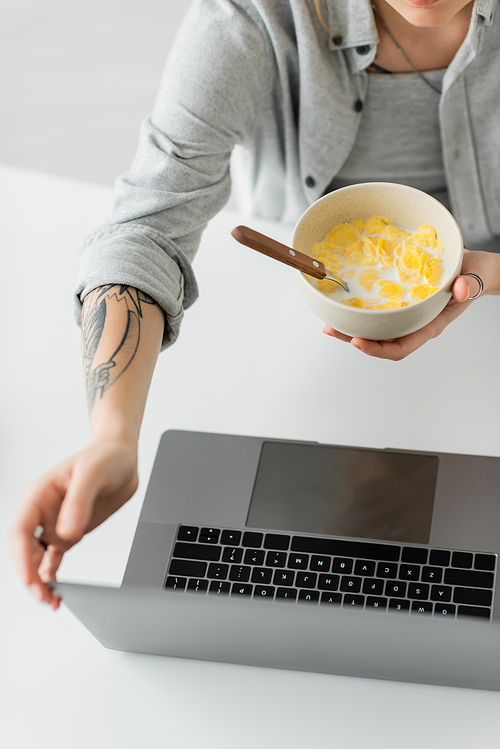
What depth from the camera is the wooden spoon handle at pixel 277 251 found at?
583 millimetres

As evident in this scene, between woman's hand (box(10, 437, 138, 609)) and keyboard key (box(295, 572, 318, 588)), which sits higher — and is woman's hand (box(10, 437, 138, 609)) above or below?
above

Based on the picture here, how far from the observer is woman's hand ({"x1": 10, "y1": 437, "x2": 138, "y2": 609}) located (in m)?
0.47

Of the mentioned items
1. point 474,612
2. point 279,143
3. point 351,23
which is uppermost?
point 351,23

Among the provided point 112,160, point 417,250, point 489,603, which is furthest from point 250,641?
point 112,160

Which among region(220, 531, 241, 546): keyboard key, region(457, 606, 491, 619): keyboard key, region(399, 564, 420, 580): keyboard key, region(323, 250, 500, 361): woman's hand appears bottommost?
region(457, 606, 491, 619): keyboard key

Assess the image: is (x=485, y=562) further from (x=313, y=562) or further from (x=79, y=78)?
(x=79, y=78)

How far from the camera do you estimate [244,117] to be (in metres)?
0.89

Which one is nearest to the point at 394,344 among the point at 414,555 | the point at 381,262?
the point at 381,262

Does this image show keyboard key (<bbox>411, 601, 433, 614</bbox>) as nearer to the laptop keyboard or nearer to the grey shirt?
the laptop keyboard

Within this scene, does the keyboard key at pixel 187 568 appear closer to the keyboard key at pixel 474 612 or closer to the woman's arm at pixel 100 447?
the woman's arm at pixel 100 447

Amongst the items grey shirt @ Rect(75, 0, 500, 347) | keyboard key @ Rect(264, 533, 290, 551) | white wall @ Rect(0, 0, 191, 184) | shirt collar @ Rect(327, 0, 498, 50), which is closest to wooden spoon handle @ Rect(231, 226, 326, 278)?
grey shirt @ Rect(75, 0, 500, 347)

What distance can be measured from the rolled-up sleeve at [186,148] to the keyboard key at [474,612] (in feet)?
1.39

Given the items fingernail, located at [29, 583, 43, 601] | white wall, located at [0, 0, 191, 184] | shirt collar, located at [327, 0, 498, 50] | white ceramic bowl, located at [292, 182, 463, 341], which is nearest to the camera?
fingernail, located at [29, 583, 43, 601]

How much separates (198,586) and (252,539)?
0.07 m
